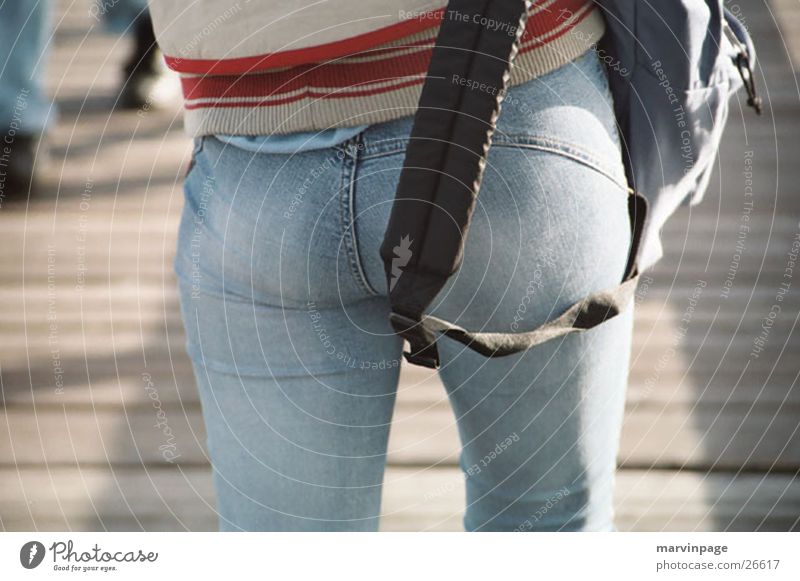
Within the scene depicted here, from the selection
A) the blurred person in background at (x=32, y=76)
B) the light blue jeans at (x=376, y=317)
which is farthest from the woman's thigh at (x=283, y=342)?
the blurred person in background at (x=32, y=76)

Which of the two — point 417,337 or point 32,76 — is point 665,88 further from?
point 32,76

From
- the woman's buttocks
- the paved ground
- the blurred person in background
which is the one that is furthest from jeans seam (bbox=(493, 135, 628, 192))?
the blurred person in background

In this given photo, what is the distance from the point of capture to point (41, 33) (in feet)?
4.37

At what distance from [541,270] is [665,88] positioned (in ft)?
0.46

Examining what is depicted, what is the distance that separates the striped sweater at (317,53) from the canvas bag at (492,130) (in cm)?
2

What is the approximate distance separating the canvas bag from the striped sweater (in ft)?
0.07

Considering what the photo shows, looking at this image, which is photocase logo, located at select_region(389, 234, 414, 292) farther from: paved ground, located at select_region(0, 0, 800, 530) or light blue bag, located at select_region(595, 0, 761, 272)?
paved ground, located at select_region(0, 0, 800, 530)

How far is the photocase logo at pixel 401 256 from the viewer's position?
1.36ft

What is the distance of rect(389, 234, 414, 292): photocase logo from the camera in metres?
0.42
